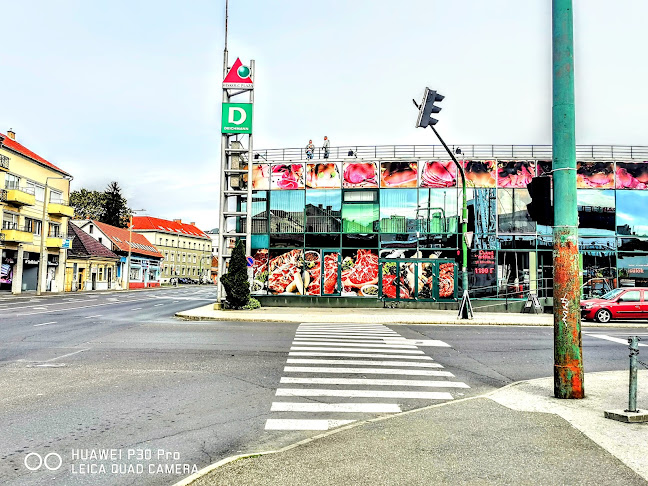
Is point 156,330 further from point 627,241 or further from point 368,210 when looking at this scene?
point 627,241

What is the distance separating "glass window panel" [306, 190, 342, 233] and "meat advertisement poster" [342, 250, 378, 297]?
186 centimetres

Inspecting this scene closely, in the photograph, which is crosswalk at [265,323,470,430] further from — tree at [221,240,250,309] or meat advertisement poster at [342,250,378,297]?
meat advertisement poster at [342,250,378,297]

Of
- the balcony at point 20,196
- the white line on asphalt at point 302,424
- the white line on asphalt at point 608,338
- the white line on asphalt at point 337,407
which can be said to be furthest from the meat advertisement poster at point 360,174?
the balcony at point 20,196

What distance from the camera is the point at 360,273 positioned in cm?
3147

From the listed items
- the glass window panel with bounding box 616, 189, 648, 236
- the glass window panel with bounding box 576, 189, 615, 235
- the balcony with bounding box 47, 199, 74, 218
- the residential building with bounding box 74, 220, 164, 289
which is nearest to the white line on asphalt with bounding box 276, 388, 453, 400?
the glass window panel with bounding box 576, 189, 615, 235

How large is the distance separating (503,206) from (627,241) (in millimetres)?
7154

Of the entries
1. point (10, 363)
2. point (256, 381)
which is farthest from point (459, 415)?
point (10, 363)

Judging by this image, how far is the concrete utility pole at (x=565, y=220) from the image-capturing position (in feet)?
24.6

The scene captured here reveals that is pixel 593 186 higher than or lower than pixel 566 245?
higher

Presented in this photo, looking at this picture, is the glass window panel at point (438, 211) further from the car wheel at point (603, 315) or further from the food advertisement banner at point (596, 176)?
the car wheel at point (603, 315)

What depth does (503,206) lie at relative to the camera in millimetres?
30781

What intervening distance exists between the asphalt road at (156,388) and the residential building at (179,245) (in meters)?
88.6

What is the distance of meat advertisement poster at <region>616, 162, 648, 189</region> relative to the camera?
3045 cm

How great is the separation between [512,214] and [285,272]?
44.6 feet
